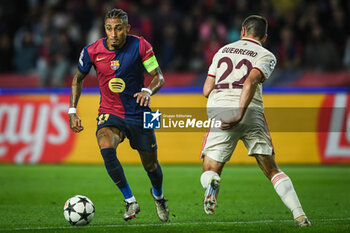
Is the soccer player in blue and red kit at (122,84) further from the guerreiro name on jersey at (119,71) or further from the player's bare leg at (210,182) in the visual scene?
the player's bare leg at (210,182)

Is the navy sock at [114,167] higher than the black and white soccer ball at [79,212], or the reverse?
the navy sock at [114,167]

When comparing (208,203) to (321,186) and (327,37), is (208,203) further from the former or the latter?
(327,37)

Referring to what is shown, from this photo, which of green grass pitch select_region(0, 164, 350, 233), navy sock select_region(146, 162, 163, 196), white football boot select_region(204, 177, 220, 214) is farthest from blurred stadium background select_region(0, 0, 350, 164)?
→ white football boot select_region(204, 177, 220, 214)

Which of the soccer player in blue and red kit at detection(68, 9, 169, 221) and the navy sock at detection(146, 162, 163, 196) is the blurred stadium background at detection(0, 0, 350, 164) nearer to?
the navy sock at detection(146, 162, 163, 196)

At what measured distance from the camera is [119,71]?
749 cm

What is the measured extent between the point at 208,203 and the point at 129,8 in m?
13.0

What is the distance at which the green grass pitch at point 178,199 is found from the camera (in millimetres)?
7043

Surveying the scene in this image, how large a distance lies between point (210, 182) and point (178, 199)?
3.32m

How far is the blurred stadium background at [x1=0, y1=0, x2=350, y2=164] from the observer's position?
14.9m

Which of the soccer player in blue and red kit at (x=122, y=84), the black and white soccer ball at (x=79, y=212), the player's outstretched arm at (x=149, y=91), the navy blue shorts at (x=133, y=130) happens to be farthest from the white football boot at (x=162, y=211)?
the player's outstretched arm at (x=149, y=91)

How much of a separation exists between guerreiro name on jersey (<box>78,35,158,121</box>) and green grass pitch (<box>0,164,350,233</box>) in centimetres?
132

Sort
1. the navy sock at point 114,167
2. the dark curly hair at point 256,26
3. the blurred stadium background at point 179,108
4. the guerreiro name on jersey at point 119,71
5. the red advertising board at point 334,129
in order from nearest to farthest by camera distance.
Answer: the dark curly hair at point 256,26
the navy sock at point 114,167
the guerreiro name on jersey at point 119,71
the blurred stadium background at point 179,108
the red advertising board at point 334,129

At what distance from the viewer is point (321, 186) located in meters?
11.3

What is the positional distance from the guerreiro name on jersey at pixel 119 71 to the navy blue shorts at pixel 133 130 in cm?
7
